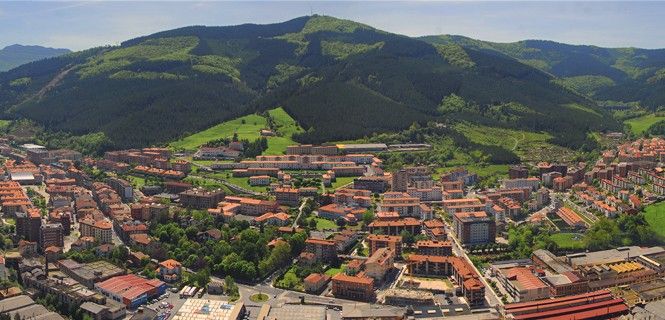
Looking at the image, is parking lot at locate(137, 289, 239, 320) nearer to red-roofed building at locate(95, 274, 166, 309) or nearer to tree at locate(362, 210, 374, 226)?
red-roofed building at locate(95, 274, 166, 309)

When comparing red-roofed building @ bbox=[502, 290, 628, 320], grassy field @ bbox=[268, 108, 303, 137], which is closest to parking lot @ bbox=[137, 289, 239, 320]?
red-roofed building @ bbox=[502, 290, 628, 320]

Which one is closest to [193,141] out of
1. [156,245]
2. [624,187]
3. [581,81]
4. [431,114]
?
[431,114]

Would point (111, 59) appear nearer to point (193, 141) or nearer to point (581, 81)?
point (193, 141)

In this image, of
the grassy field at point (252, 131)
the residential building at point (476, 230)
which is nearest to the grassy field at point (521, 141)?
the grassy field at point (252, 131)

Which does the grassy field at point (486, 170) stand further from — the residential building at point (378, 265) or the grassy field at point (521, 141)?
the residential building at point (378, 265)

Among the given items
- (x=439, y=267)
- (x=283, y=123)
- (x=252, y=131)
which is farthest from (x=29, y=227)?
(x=283, y=123)

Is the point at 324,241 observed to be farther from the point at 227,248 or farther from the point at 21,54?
the point at 21,54
